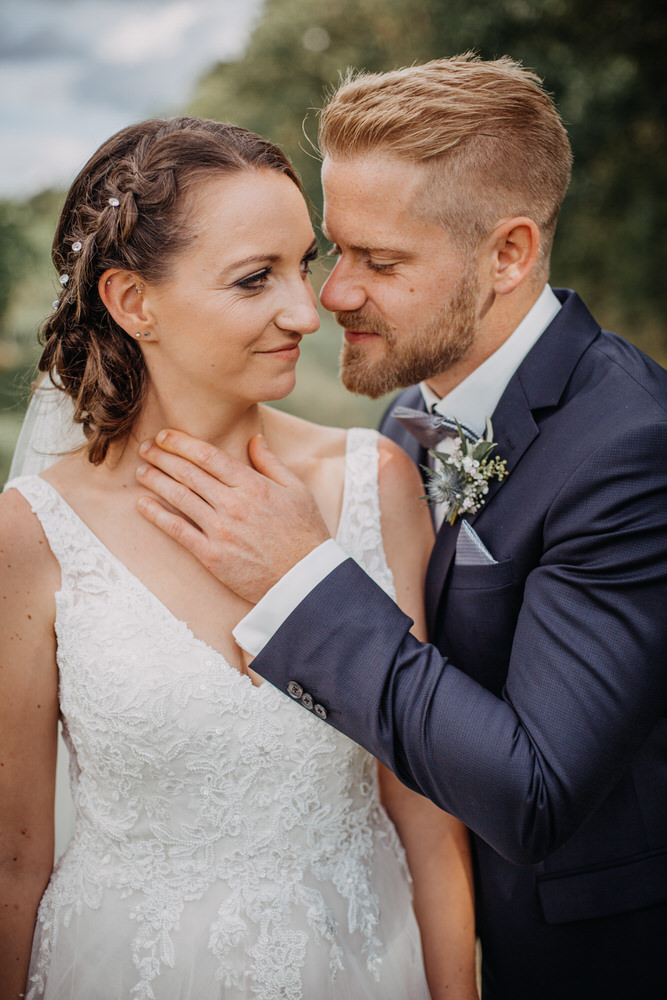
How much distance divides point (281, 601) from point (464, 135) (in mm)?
1420

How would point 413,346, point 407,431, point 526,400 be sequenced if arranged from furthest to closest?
point 407,431
point 413,346
point 526,400

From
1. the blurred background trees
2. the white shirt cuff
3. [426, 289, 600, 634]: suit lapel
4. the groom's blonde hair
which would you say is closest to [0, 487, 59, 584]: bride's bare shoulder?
the white shirt cuff

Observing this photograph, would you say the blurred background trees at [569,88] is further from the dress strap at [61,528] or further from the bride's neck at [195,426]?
the dress strap at [61,528]

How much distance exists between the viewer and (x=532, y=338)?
88.8 inches

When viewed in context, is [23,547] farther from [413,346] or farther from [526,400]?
[526,400]

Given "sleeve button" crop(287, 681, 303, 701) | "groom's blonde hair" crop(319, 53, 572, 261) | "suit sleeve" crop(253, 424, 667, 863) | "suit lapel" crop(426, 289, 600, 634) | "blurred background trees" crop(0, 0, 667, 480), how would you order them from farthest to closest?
"blurred background trees" crop(0, 0, 667, 480), "groom's blonde hair" crop(319, 53, 572, 261), "suit lapel" crop(426, 289, 600, 634), "sleeve button" crop(287, 681, 303, 701), "suit sleeve" crop(253, 424, 667, 863)

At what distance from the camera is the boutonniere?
204cm

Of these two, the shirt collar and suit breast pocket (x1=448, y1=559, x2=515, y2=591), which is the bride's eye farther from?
suit breast pocket (x1=448, y1=559, x2=515, y2=591)

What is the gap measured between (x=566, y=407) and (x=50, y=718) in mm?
1511

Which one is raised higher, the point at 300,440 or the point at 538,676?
the point at 300,440

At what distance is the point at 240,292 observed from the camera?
Result: 1.87 metres

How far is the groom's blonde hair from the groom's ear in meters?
0.05

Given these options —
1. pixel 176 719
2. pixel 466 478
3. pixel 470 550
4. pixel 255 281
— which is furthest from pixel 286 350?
pixel 176 719

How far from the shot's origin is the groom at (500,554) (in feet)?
5.64
